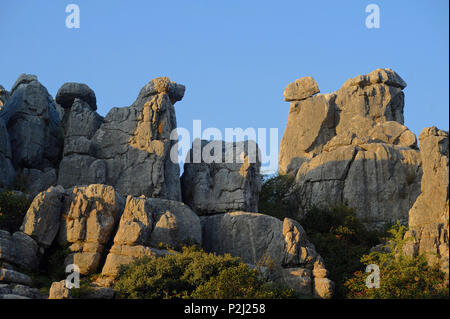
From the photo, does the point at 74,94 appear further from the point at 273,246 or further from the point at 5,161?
the point at 273,246

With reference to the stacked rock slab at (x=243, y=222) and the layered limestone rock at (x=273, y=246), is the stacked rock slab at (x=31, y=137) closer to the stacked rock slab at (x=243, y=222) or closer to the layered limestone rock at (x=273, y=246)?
the stacked rock slab at (x=243, y=222)

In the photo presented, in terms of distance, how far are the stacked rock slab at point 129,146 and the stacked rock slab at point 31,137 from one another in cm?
150

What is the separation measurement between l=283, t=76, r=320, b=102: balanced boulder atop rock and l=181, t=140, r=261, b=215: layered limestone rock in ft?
62.0

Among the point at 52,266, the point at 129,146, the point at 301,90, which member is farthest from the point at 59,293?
the point at 301,90

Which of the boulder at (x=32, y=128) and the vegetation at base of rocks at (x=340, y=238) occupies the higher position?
the boulder at (x=32, y=128)

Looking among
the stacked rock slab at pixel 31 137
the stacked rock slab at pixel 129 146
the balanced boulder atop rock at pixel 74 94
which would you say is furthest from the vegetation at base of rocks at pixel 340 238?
the balanced boulder atop rock at pixel 74 94

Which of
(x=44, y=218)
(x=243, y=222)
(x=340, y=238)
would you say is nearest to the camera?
(x=44, y=218)

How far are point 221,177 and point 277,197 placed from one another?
8.39 metres

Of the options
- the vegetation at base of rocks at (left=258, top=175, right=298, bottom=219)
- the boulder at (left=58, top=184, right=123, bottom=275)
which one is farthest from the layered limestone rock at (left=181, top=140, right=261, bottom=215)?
the boulder at (left=58, top=184, right=123, bottom=275)

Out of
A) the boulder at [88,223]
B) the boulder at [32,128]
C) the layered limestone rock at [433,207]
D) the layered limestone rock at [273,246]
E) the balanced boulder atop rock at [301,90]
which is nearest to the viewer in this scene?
the layered limestone rock at [433,207]

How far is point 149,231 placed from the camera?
38250mm

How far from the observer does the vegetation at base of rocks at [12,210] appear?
1523 inches

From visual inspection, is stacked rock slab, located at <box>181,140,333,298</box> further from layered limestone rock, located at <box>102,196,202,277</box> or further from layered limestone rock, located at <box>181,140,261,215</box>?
layered limestone rock, located at <box>102,196,202,277</box>
